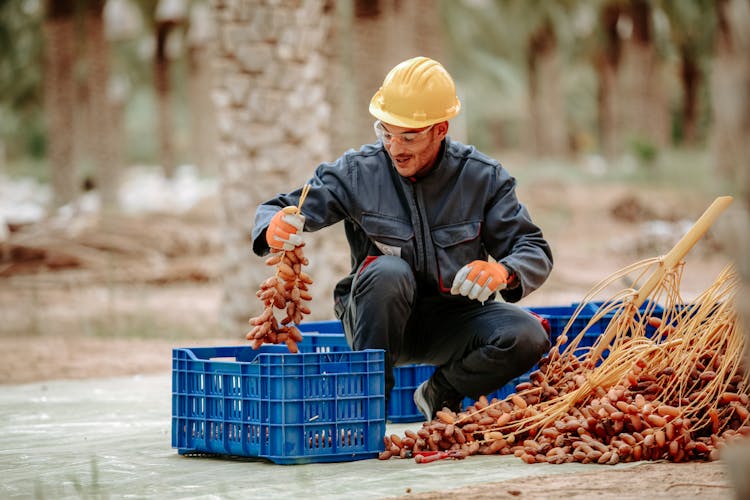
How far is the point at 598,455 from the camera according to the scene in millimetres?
4125

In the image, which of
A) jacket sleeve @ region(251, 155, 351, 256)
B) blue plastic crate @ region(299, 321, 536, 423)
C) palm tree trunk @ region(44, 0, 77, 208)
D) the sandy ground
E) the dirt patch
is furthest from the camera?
palm tree trunk @ region(44, 0, 77, 208)

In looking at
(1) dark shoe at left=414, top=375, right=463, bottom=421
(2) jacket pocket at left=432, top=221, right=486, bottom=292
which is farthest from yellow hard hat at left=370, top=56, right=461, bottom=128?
(1) dark shoe at left=414, top=375, right=463, bottom=421

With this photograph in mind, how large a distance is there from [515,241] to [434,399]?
0.77 meters

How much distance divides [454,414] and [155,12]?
2420 centimetres

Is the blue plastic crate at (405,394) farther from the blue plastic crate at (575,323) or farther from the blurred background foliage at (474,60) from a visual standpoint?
the blurred background foliage at (474,60)

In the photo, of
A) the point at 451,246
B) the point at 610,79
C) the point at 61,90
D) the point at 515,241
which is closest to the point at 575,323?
the point at 515,241

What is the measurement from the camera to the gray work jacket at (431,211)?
Answer: 485 centimetres

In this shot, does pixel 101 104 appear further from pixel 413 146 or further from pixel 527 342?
pixel 527 342

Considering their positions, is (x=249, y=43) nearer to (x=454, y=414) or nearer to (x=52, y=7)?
(x=454, y=414)

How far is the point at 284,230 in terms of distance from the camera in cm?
453

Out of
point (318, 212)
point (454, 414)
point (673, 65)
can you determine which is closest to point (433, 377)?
point (454, 414)

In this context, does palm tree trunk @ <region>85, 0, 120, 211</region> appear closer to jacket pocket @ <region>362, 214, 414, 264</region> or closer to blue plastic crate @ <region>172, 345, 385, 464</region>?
jacket pocket @ <region>362, 214, 414, 264</region>

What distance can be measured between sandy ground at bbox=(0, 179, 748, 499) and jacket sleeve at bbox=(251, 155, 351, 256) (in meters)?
1.45

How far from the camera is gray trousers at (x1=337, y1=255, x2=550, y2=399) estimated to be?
15.4 ft
